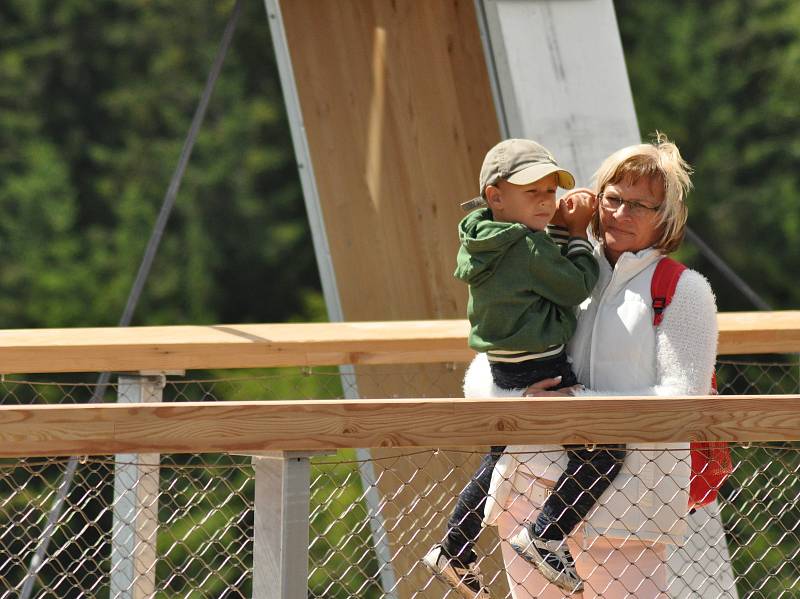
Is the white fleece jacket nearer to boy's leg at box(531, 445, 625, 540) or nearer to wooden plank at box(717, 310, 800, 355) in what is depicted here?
boy's leg at box(531, 445, 625, 540)

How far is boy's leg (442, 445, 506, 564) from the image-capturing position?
2.22m

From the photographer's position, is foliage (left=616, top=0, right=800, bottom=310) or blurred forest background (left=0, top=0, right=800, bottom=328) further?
blurred forest background (left=0, top=0, right=800, bottom=328)

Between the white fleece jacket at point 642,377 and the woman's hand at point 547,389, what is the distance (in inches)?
1.2

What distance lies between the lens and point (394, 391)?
3875mm

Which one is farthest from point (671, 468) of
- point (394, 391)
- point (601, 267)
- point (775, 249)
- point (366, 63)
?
point (775, 249)

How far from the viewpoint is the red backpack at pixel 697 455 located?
2.09 metres

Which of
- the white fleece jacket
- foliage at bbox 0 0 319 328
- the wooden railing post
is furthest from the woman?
foliage at bbox 0 0 319 328

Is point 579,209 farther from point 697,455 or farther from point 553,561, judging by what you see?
point 553,561

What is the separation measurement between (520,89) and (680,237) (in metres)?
1.36

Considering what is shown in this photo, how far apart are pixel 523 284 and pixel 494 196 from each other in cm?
17

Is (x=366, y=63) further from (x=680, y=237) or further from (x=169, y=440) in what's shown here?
(x=169, y=440)

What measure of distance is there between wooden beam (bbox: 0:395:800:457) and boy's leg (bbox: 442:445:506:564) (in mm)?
368

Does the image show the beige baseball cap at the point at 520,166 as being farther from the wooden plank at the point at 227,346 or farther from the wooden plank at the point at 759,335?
the wooden plank at the point at 759,335

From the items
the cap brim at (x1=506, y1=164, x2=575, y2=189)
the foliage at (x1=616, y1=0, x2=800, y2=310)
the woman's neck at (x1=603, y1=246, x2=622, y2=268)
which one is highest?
the cap brim at (x1=506, y1=164, x2=575, y2=189)
